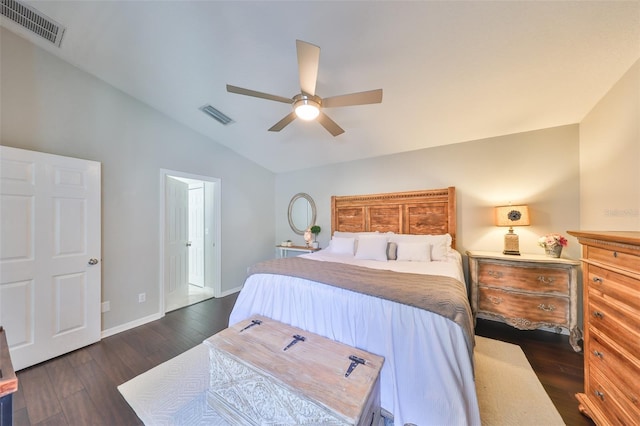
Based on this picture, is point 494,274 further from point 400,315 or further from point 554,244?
A: point 400,315

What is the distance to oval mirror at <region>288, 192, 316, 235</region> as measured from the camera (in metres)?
4.78

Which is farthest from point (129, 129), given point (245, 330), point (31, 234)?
point (245, 330)

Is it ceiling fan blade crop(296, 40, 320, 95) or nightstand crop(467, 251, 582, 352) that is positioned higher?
ceiling fan blade crop(296, 40, 320, 95)

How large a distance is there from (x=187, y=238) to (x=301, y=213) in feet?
7.33

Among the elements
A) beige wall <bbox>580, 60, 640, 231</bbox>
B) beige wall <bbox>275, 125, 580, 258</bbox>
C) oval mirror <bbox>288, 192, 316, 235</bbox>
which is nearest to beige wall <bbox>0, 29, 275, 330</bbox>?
oval mirror <bbox>288, 192, 316, 235</bbox>

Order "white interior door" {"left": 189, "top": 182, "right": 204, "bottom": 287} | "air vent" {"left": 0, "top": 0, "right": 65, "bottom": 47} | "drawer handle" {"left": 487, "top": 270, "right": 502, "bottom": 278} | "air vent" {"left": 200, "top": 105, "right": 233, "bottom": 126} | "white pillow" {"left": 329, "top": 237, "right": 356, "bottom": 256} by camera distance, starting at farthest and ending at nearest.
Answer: "white interior door" {"left": 189, "top": 182, "right": 204, "bottom": 287} < "white pillow" {"left": 329, "top": 237, "right": 356, "bottom": 256} < "air vent" {"left": 200, "top": 105, "right": 233, "bottom": 126} < "drawer handle" {"left": 487, "top": 270, "right": 502, "bottom": 278} < "air vent" {"left": 0, "top": 0, "right": 65, "bottom": 47}

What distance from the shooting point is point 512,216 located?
2854mm

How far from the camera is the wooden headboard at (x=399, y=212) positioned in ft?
11.3

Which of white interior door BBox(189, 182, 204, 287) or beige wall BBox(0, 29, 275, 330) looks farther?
white interior door BBox(189, 182, 204, 287)

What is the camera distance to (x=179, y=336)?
2.72 metres

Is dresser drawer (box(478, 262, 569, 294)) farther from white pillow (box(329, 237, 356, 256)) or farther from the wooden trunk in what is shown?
the wooden trunk

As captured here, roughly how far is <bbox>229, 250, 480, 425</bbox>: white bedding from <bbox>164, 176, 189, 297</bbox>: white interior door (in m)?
2.72

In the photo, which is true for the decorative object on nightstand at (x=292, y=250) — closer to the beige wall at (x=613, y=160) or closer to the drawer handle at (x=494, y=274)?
the drawer handle at (x=494, y=274)

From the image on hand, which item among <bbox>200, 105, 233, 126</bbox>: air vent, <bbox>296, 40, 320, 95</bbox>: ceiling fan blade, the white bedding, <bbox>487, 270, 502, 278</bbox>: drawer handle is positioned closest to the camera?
the white bedding
